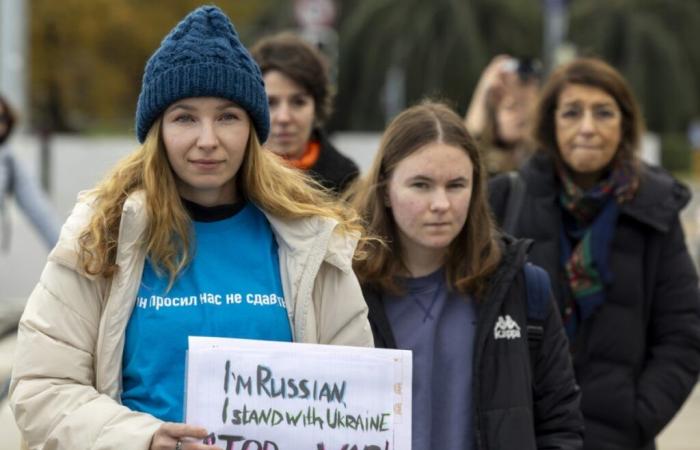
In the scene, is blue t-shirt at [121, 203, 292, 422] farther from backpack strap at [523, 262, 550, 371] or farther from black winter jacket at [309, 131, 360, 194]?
black winter jacket at [309, 131, 360, 194]

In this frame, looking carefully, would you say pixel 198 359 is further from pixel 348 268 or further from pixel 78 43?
pixel 78 43

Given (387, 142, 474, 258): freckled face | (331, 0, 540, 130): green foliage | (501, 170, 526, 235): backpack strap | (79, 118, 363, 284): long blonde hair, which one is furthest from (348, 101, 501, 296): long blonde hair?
(331, 0, 540, 130): green foliage

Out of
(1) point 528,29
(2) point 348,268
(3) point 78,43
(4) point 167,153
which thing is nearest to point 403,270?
(2) point 348,268

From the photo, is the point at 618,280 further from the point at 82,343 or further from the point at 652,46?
the point at 652,46

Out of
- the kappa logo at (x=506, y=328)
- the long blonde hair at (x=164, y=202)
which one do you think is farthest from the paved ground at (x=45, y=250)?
the long blonde hair at (x=164, y=202)

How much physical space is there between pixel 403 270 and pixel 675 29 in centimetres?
2612

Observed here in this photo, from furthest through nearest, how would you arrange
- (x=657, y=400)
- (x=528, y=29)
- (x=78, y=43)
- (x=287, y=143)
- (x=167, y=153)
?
(x=78, y=43)
(x=528, y=29)
(x=287, y=143)
(x=657, y=400)
(x=167, y=153)

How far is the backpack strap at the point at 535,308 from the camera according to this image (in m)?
3.80

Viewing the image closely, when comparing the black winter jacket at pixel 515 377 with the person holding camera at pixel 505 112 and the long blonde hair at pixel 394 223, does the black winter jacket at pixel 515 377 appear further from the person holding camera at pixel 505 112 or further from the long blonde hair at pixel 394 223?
the person holding camera at pixel 505 112

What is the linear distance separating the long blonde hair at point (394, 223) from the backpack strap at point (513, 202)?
68 centimetres

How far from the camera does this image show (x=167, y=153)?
3.21 m

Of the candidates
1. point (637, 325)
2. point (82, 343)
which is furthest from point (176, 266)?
point (637, 325)

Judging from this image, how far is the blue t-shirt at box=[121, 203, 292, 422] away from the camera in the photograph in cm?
305

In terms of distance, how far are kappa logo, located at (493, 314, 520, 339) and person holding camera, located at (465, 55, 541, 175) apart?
2510 mm
